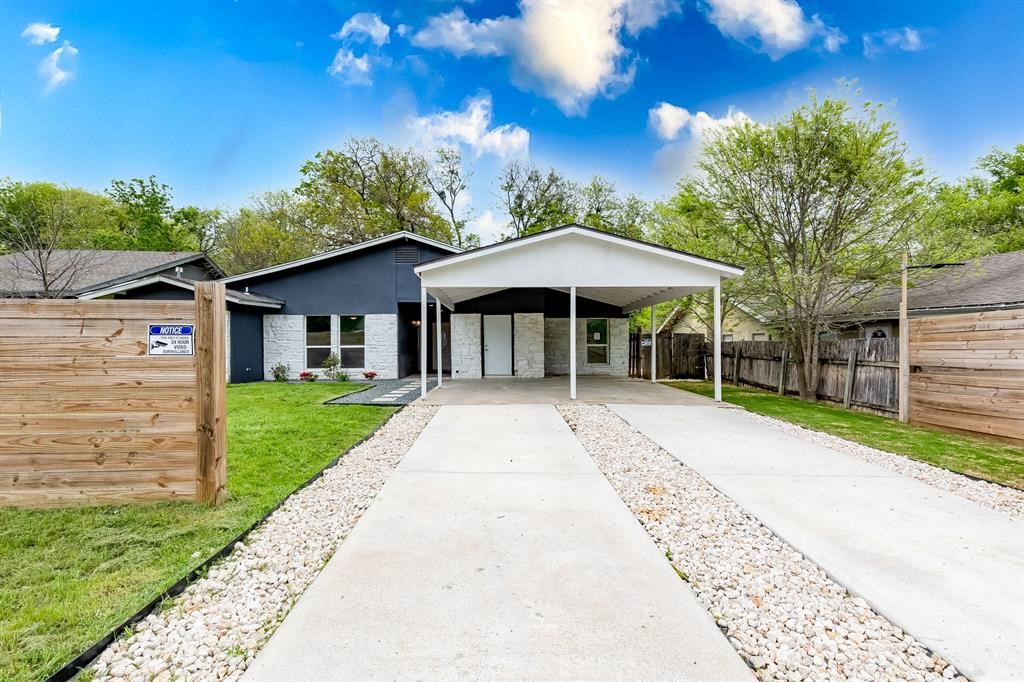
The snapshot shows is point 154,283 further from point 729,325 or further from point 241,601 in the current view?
point 729,325

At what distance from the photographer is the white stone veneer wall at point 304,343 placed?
14.3 metres

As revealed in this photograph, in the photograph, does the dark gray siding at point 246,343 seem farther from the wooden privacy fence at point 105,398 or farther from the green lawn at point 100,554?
the wooden privacy fence at point 105,398

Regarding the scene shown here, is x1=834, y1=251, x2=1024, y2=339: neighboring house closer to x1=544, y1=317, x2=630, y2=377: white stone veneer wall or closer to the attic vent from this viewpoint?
x1=544, y1=317, x2=630, y2=377: white stone veneer wall

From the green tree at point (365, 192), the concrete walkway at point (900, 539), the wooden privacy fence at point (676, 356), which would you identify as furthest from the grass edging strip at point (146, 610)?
the green tree at point (365, 192)

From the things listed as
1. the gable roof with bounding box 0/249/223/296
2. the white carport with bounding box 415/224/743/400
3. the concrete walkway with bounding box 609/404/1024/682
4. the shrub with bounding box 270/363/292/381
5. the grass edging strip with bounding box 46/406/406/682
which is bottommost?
the concrete walkway with bounding box 609/404/1024/682

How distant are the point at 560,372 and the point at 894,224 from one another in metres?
9.61

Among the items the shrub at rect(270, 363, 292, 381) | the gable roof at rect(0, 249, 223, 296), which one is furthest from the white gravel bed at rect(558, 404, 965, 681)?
the gable roof at rect(0, 249, 223, 296)

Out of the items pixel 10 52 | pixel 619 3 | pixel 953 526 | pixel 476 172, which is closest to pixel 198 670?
pixel 953 526

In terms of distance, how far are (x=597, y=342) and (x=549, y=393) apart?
5.65 meters

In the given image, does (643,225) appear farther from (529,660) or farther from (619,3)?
(529,660)

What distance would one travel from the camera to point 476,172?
1113 inches

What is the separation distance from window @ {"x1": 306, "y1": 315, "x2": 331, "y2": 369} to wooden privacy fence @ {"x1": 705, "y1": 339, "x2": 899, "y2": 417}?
536 inches

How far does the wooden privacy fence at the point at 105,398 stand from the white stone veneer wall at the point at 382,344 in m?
10.8

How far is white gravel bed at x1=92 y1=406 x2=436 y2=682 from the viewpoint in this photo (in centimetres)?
187
